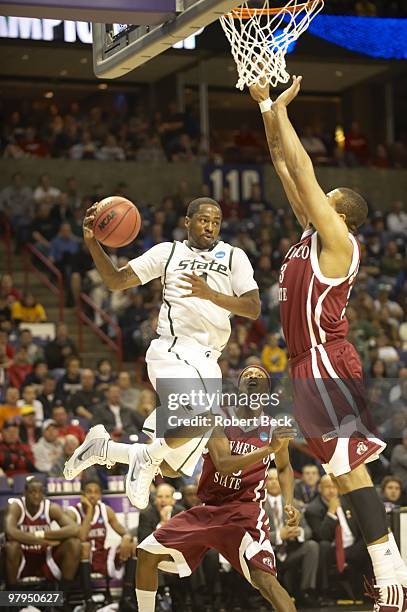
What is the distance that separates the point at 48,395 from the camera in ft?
45.1

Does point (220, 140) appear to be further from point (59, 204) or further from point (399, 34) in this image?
point (59, 204)

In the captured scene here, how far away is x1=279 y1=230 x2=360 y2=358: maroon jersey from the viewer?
619cm

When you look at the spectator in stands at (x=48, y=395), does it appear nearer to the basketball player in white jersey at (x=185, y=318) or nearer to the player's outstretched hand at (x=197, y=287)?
the basketball player in white jersey at (x=185, y=318)

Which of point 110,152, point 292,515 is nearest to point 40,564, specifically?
point 292,515

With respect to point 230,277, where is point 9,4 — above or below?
above

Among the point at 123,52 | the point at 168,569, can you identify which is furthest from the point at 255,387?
the point at 123,52

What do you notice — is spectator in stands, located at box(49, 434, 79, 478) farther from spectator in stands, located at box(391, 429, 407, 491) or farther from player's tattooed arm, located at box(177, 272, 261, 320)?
player's tattooed arm, located at box(177, 272, 261, 320)

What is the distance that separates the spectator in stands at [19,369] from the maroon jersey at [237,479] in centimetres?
680

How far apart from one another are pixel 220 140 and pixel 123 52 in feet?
60.9

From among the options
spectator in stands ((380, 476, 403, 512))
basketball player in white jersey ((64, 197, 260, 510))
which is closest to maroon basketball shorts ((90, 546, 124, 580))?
spectator in stands ((380, 476, 403, 512))

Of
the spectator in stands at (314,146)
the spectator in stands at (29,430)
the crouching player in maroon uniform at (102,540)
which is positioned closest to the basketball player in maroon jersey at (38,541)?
the crouching player in maroon uniform at (102,540)

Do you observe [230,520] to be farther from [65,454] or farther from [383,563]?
[65,454]

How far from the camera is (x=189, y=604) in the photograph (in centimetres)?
1083

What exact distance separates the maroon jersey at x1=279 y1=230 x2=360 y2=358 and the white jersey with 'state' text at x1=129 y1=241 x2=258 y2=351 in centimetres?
78
